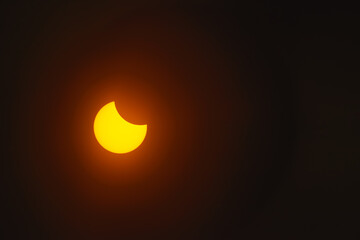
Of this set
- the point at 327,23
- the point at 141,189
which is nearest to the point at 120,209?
the point at 141,189

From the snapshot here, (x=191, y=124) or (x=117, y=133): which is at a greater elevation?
(x=191, y=124)

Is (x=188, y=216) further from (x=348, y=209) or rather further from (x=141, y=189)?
(x=348, y=209)

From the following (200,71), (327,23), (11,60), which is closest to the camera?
(11,60)
